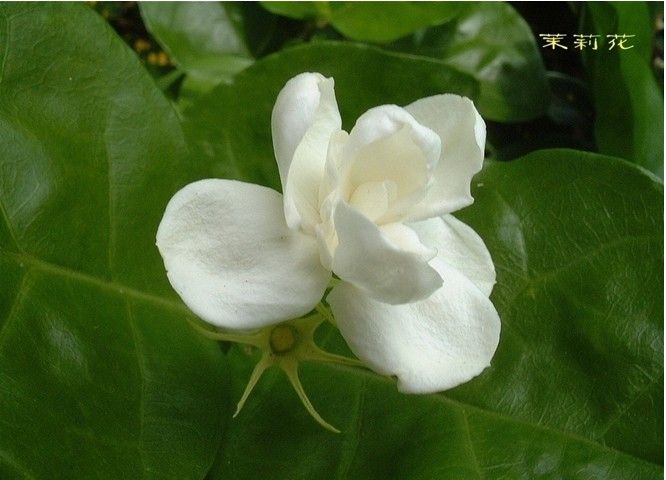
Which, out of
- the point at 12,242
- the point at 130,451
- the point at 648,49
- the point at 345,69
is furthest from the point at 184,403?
the point at 648,49

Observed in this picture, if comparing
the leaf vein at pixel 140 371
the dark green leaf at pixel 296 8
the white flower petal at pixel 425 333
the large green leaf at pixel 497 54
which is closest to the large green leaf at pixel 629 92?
the large green leaf at pixel 497 54

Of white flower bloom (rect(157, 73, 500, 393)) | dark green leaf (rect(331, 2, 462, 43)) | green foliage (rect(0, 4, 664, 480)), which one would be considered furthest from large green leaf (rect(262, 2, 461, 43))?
white flower bloom (rect(157, 73, 500, 393))

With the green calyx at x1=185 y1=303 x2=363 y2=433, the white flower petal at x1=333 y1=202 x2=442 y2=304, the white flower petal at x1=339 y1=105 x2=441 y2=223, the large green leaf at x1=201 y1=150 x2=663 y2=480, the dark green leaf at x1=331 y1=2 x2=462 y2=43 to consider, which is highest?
the white flower petal at x1=339 y1=105 x2=441 y2=223

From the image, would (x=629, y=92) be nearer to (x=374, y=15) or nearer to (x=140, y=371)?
(x=374, y=15)

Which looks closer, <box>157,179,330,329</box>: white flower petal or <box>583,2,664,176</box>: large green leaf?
<box>157,179,330,329</box>: white flower petal

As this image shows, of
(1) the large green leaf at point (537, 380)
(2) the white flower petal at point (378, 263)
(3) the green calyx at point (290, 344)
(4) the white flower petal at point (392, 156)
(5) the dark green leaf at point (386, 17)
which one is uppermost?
(4) the white flower petal at point (392, 156)

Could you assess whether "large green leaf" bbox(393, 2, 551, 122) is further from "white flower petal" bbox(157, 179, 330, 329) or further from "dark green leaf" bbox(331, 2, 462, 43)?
"white flower petal" bbox(157, 179, 330, 329)

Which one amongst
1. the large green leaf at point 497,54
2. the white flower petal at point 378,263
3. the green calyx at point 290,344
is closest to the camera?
the white flower petal at point 378,263

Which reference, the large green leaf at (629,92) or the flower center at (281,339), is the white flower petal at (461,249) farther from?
the large green leaf at (629,92)

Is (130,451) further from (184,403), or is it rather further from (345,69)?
(345,69)
